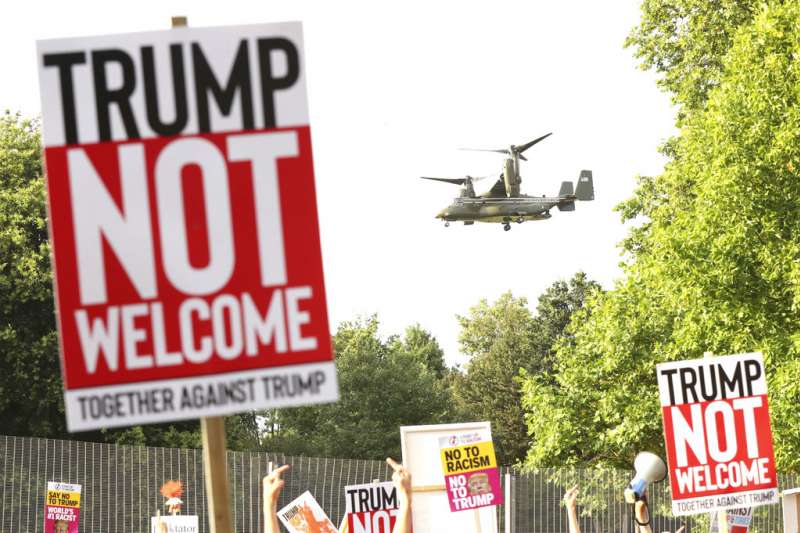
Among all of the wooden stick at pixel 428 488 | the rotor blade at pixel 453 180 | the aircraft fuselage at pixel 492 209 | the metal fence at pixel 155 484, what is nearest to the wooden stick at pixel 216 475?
the wooden stick at pixel 428 488

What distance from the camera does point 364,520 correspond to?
43.7ft

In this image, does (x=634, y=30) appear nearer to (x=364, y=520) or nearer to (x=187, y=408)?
(x=364, y=520)

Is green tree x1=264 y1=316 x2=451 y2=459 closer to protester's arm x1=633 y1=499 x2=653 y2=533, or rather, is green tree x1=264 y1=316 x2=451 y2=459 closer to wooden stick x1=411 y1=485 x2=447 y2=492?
wooden stick x1=411 y1=485 x2=447 y2=492

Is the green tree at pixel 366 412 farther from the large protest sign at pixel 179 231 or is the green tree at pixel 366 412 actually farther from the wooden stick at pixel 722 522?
the large protest sign at pixel 179 231

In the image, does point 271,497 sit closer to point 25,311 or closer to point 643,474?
point 643,474

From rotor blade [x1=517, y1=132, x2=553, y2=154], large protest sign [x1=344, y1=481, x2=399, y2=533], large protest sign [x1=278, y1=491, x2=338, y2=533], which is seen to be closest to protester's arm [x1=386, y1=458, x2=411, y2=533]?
large protest sign [x1=278, y1=491, x2=338, y2=533]

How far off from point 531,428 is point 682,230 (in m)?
7.70

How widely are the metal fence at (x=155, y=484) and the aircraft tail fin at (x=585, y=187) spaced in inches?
1189

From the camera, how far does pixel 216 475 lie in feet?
11.8

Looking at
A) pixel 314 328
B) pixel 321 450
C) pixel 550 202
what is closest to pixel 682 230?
pixel 314 328

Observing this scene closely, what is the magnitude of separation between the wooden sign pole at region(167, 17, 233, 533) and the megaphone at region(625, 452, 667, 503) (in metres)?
5.11

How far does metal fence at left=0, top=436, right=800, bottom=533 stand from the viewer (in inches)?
847

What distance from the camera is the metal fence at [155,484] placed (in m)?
21.5

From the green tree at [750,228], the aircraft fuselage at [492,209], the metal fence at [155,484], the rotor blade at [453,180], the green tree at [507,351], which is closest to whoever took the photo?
the green tree at [750,228]
